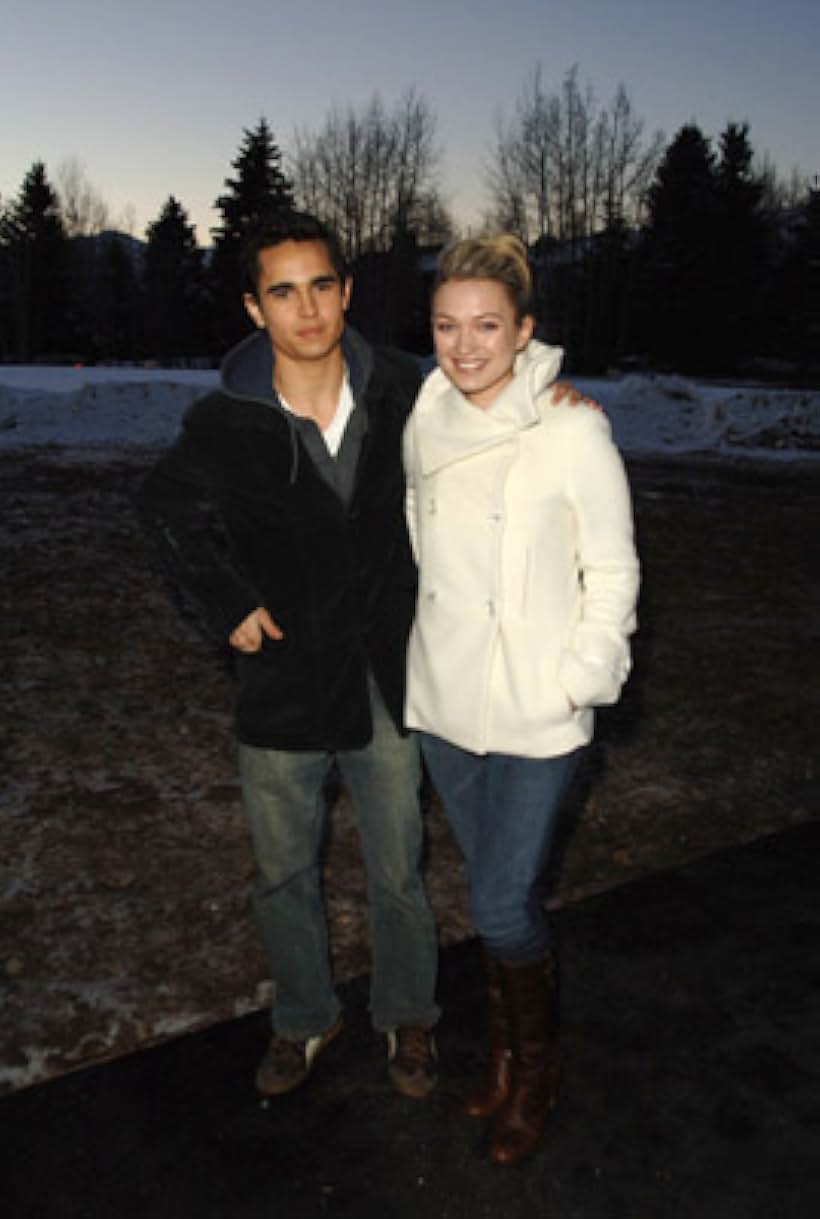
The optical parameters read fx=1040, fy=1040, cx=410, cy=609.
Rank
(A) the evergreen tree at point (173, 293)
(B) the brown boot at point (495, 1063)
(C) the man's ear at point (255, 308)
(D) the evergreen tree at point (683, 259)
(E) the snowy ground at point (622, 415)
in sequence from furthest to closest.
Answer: (A) the evergreen tree at point (173, 293) → (D) the evergreen tree at point (683, 259) → (E) the snowy ground at point (622, 415) → (B) the brown boot at point (495, 1063) → (C) the man's ear at point (255, 308)

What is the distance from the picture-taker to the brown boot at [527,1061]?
2697mm

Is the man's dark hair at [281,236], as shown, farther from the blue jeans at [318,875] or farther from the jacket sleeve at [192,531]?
the blue jeans at [318,875]

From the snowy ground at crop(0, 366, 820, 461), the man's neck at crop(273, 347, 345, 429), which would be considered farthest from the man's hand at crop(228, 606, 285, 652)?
the snowy ground at crop(0, 366, 820, 461)

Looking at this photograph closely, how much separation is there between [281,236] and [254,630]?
994 millimetres

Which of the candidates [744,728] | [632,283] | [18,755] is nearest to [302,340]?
[18,755]

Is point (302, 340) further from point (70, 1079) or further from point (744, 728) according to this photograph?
point (744, 728)

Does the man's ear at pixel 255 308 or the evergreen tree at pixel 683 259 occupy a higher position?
the evergreen tree at pixel 683 259

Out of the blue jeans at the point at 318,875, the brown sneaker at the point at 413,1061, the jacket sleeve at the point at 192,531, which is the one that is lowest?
the brown sneaker at the point at 413,1061

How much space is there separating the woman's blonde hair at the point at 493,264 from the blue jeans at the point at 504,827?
1.10 m

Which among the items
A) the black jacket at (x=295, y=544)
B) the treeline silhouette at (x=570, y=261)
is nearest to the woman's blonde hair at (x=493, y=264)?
the black jacket at (x=295, y=544)

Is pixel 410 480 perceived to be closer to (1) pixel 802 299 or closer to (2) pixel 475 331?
(2) pixel 475 331

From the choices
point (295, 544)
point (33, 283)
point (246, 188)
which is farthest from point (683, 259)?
point (295, 544)

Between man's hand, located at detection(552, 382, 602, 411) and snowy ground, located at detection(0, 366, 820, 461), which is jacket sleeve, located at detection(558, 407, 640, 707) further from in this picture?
snowy ground, located at detection(0, 366, 820, 461)

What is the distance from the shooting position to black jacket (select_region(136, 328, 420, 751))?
8.63ft
